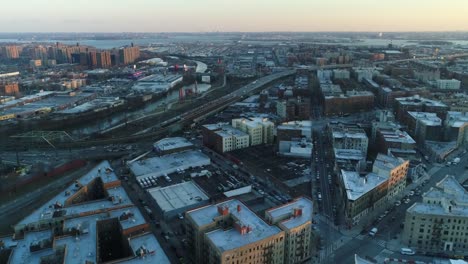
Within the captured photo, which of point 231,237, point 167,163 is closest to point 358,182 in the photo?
point 231,237

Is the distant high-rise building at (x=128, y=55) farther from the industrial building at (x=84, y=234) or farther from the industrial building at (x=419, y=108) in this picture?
the industrial building at (x=84, y=234)

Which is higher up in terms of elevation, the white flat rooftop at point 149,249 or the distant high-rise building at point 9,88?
the distant high-rise building at point 9,88

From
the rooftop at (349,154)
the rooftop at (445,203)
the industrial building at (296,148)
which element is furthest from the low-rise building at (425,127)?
the rooftop at (445,203)

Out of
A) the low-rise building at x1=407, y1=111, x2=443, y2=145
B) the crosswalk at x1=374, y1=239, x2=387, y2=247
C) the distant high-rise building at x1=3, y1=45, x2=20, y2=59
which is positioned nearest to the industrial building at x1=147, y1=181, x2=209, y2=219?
the crosswalk at x1=374, y1=239, x2=387, y2=247

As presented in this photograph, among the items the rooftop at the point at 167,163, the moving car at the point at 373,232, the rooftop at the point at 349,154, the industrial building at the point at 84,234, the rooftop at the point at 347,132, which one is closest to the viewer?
the industrial building at the point at 84,234

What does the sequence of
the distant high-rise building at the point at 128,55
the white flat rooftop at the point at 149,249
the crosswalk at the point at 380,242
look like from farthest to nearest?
1. the distant high-rise building at the point at 128,55
2. the crosswalk at the point at 380,242
3. the white flat rooftop at the point at 149,249

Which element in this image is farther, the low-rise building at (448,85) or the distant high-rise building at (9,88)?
the distant high-rise building at (9,88)

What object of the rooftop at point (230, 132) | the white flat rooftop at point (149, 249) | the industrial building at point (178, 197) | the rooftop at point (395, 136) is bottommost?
the industrial building at point (178, 197)

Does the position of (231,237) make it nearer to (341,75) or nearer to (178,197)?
(178,197)
